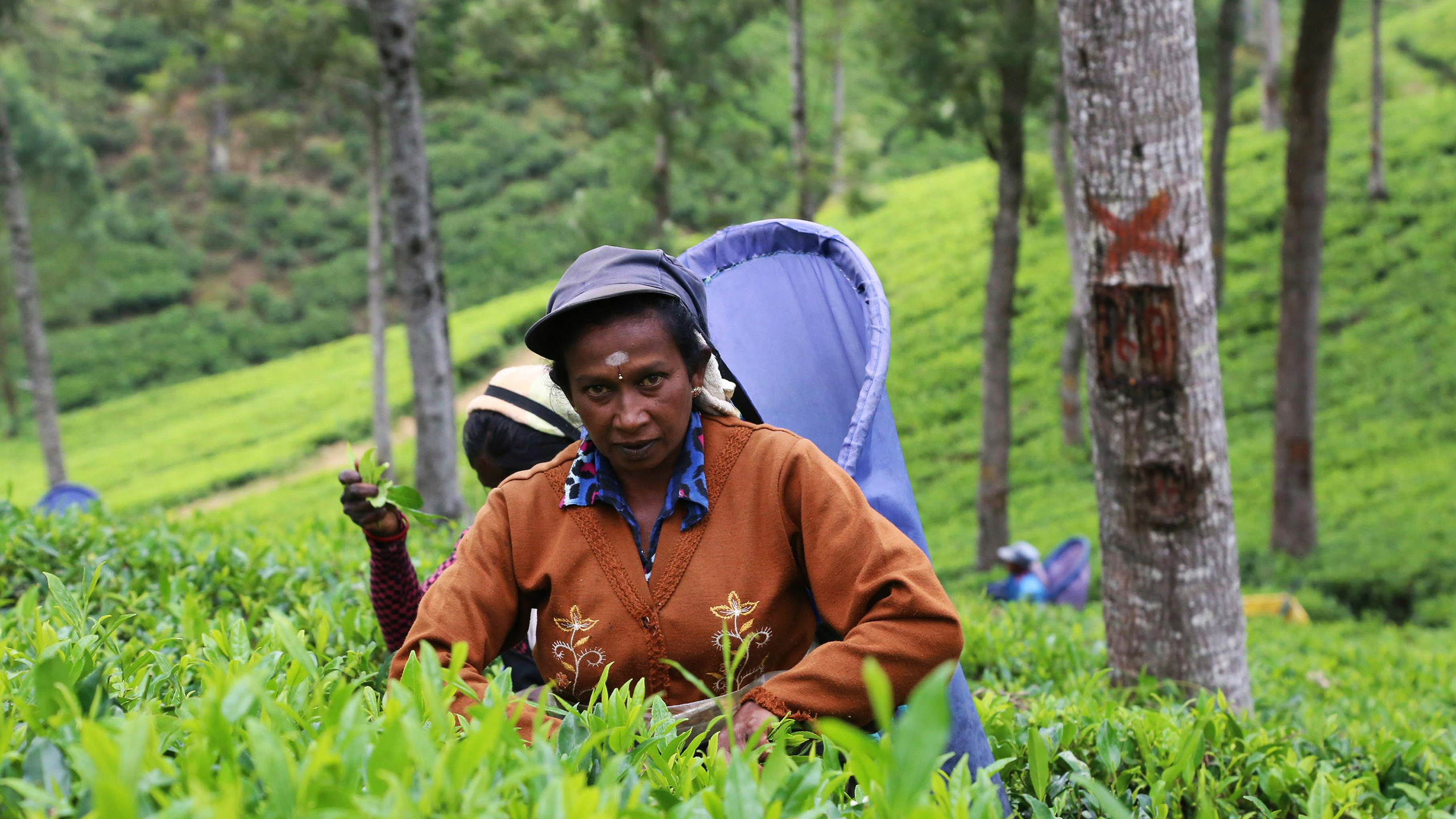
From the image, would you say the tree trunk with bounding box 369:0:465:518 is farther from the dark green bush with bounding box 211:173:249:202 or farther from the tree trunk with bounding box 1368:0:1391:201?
the dark green bush with bounding box 211:173:249:202

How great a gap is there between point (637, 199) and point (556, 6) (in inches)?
109

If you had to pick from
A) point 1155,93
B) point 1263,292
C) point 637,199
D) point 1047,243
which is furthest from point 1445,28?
point 1155,93

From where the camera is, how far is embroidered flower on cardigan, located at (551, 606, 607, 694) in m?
2.12

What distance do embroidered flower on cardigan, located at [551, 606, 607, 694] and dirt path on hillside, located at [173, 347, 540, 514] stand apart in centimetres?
1437

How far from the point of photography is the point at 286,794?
1085mm

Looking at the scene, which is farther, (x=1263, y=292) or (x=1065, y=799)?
(x=1263, y=292)

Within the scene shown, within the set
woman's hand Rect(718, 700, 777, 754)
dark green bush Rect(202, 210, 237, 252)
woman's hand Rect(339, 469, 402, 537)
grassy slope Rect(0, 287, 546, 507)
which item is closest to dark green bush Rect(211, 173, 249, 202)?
dark green bush Rect(202, 210, 237, 252)

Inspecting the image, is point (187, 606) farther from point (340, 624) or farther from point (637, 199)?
point (637, 199)

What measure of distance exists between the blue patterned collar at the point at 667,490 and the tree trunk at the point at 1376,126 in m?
16.7

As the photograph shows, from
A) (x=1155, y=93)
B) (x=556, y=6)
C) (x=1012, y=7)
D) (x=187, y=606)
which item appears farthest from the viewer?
(x=556, y=6)

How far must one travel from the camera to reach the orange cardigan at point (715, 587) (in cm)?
193

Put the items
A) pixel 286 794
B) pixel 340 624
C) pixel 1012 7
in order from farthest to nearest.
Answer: pixel 1012 7 < pixel 340 624 < pixel 286 794

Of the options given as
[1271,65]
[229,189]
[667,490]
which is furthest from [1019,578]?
[229,189]

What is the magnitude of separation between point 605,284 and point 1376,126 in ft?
55.5
